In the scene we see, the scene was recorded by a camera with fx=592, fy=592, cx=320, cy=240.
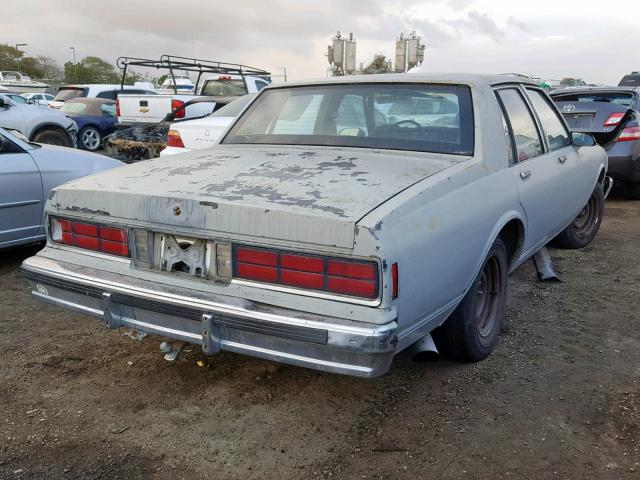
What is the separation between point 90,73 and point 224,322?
66.7 meters

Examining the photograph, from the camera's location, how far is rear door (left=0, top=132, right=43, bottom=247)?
472 cm

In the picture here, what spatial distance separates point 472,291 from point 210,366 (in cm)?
145

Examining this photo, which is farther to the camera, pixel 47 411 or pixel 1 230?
pixel 1 230

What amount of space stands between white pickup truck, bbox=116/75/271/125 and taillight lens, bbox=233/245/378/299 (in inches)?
314

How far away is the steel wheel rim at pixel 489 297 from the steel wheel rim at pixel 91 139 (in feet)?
42.7

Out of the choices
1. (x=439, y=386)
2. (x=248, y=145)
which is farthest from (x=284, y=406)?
(x=248, y=145)

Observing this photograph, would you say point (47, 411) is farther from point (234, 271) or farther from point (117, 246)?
point (234, 271)

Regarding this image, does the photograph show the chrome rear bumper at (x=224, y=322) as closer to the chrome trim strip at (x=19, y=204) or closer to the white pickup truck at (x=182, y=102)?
the chrome trim strip at (x=19, y=204)

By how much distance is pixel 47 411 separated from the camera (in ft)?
9.15

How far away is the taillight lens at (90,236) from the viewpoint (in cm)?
273

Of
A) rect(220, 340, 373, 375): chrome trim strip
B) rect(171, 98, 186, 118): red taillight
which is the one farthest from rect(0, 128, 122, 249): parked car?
rect(171, 98, 186, 118): red taillight

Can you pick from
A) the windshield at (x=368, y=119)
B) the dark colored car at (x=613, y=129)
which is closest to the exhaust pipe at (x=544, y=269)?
the windshield at (x=368, y=119)

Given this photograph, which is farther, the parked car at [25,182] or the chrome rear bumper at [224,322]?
the parked car at [25,182]

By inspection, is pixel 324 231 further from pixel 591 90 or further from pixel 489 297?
pixel 591 90
